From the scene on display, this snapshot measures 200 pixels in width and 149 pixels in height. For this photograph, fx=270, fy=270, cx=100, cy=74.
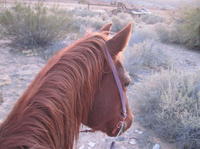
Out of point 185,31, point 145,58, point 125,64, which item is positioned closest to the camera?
point 125,64

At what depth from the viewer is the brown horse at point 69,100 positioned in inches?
56.6

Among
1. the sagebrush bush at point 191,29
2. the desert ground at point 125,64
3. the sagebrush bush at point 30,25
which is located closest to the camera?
the desert ground at point 125,64

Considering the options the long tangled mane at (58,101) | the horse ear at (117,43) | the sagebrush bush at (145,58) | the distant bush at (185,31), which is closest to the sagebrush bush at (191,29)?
the distant bush at (185,31)

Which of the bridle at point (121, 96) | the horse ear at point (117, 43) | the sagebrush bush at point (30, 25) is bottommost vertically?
the sagebrush bush at point (30, 25)

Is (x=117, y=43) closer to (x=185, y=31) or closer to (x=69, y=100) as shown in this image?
(x=69, y=100)

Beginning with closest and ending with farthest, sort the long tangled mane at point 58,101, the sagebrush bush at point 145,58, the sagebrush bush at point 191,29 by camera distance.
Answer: the long tangled mane at point 58,101 → the sagebrush bush at point 145,58 → the sagebrush bush at point 191,29

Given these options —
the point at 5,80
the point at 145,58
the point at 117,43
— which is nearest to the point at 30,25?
the point at 5,80

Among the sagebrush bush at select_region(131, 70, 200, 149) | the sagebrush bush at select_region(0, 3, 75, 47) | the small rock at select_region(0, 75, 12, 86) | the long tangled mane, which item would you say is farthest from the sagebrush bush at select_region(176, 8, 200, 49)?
the long tangled mane

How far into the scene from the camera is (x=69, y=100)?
5.30 feet

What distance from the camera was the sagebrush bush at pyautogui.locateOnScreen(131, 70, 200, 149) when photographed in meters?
4.30

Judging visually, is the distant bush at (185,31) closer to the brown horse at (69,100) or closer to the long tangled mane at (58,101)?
the brown horse at (69,100)

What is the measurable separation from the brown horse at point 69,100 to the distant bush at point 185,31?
10.8m

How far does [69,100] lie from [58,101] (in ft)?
0.28

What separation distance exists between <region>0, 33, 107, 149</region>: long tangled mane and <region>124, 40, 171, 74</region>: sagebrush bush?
233 inches
